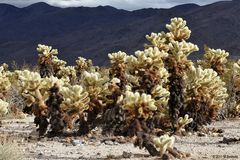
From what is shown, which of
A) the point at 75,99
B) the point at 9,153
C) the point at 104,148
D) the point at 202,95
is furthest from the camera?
the point at 202,95

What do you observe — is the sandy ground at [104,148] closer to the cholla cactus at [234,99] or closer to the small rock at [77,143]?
the small rock at [77,143]

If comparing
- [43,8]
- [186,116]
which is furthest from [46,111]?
[43,8]

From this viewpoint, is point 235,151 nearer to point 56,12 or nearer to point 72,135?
point 72,135

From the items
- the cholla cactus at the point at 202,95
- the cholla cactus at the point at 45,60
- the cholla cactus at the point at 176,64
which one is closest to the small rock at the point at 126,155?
the cholla cactus at the point at 176,64

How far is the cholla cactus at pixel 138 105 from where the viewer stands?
9.09 metres

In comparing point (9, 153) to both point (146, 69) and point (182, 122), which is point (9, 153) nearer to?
point (146, 69)

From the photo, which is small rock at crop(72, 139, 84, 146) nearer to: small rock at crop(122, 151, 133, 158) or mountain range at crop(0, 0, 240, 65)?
small rock at crop(122, 151, 133, 158)

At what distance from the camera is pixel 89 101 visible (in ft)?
35.6

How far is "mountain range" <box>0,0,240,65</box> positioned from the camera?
277ft

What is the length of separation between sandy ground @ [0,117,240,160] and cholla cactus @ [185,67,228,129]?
483mm

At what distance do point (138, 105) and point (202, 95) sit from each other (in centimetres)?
327

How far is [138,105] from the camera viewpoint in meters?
9.12

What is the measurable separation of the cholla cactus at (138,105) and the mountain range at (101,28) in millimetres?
61948

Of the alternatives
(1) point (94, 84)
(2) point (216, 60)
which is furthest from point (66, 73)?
(1) point (94, 84)
